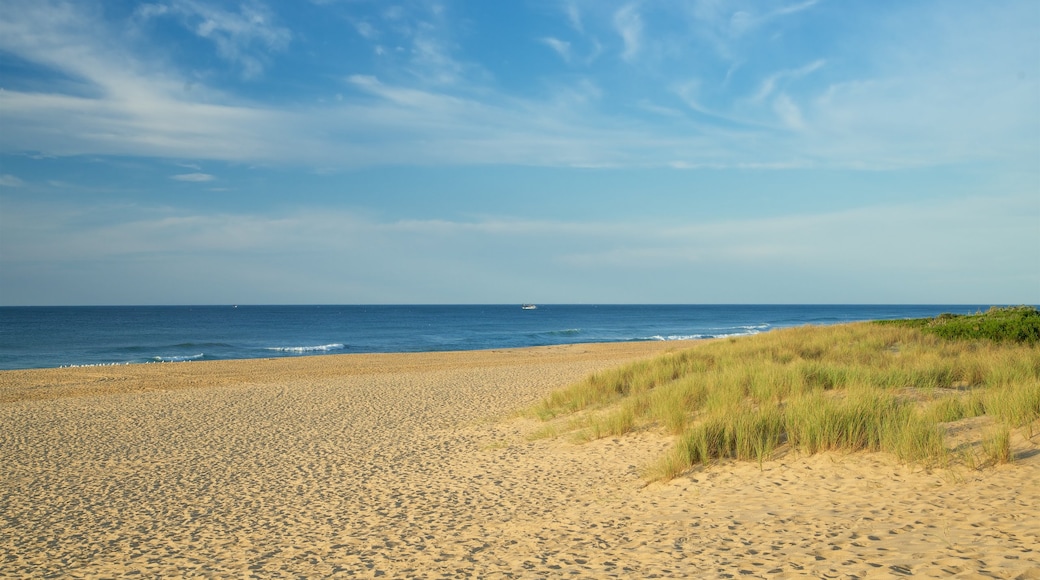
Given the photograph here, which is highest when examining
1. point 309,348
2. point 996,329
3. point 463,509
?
point 996,329

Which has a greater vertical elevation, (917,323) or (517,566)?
(917,323)

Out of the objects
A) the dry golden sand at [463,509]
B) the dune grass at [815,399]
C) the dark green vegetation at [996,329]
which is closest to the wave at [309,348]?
the dry golden sand at [463,509]

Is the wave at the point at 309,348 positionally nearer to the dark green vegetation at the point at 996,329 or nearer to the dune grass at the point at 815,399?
the dune grass at the point at 815,399

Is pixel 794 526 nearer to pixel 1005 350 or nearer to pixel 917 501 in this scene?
pixel 917 501

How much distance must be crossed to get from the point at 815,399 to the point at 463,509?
4903 mm

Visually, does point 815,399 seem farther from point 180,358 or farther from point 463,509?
A: point 180,358

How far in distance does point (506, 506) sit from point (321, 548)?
2.07 m

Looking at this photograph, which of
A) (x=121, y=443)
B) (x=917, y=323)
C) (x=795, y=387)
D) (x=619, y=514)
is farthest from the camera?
(x=917, y=323)

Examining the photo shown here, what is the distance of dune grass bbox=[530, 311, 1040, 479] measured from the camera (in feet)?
26.9

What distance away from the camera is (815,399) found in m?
9.41

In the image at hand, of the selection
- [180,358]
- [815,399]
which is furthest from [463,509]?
[180,358]

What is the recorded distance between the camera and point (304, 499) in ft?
28.3

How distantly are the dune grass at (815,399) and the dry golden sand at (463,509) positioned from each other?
35 centimetres

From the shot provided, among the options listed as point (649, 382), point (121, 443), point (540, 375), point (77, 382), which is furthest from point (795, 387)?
point (77, 382)
